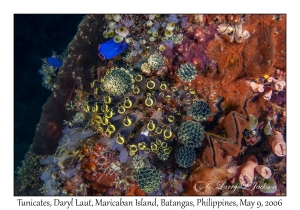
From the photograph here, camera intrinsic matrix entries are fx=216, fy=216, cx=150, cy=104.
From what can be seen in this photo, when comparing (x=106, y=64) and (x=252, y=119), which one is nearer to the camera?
(x=252, y=119)

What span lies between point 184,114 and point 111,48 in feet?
7.89

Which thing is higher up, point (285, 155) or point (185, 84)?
point (185, 84)

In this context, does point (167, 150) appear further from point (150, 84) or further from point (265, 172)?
point (265, 172)

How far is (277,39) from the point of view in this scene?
5.16 metres

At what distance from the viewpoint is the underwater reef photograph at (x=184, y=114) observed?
15.5ft

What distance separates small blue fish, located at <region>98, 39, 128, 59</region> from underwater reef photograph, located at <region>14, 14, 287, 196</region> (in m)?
0.02

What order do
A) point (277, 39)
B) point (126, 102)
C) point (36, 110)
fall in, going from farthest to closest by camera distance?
point (36, 110)
point (277, 39)
point (126, 102)

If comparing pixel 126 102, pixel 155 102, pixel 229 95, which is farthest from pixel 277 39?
pixel 126 102

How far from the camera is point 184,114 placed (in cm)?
514

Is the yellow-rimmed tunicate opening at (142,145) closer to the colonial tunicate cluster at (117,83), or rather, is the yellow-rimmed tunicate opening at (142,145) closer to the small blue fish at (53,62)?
the colonial tunicate cluster at (117,83)

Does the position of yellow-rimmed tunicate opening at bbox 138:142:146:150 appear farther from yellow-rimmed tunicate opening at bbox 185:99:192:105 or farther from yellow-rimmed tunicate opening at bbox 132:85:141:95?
yellow-rimmed tunicate opening at bbox 185:99:192:105
